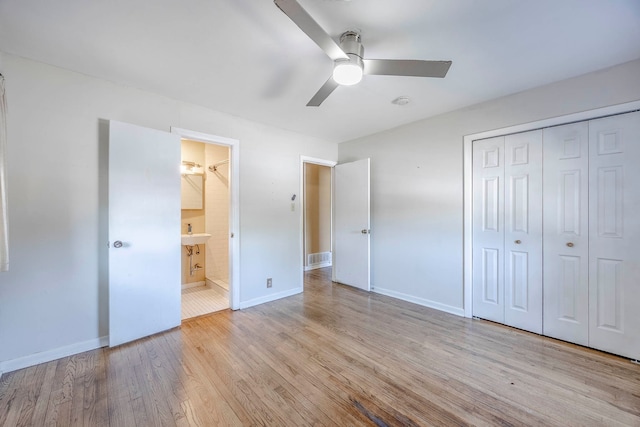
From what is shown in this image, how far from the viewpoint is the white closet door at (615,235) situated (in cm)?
204

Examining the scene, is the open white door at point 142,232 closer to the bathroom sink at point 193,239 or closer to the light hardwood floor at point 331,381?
the light hardwood floor at point 331,381

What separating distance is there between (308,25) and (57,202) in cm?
251

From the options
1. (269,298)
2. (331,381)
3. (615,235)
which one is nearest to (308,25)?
(331,381)

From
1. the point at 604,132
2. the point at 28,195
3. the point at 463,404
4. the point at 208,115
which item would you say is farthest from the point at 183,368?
the point at 604,132

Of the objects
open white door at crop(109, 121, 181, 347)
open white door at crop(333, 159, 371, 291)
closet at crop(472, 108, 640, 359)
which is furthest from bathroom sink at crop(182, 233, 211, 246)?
closet at crop(472, 108, 640, 359)

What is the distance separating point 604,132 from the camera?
216 centimetres

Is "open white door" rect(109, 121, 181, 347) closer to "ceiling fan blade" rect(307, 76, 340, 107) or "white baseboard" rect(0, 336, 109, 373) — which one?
"white baseboard" rect(0, 336, 109, 373)

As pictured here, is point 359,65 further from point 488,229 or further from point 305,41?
point 488,229

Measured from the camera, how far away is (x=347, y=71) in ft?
5.45

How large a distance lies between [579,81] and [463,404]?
2.91 metres

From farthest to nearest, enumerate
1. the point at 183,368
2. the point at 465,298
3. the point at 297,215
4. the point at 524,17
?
the point at 297,215 → the point at 465,298 → the point at 183,368 → the point at 524,17

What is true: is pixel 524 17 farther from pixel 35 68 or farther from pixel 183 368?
pixel 35 68

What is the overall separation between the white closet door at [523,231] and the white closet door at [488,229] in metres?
0.05

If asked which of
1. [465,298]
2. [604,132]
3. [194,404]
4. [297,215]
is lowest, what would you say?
[194,404]
